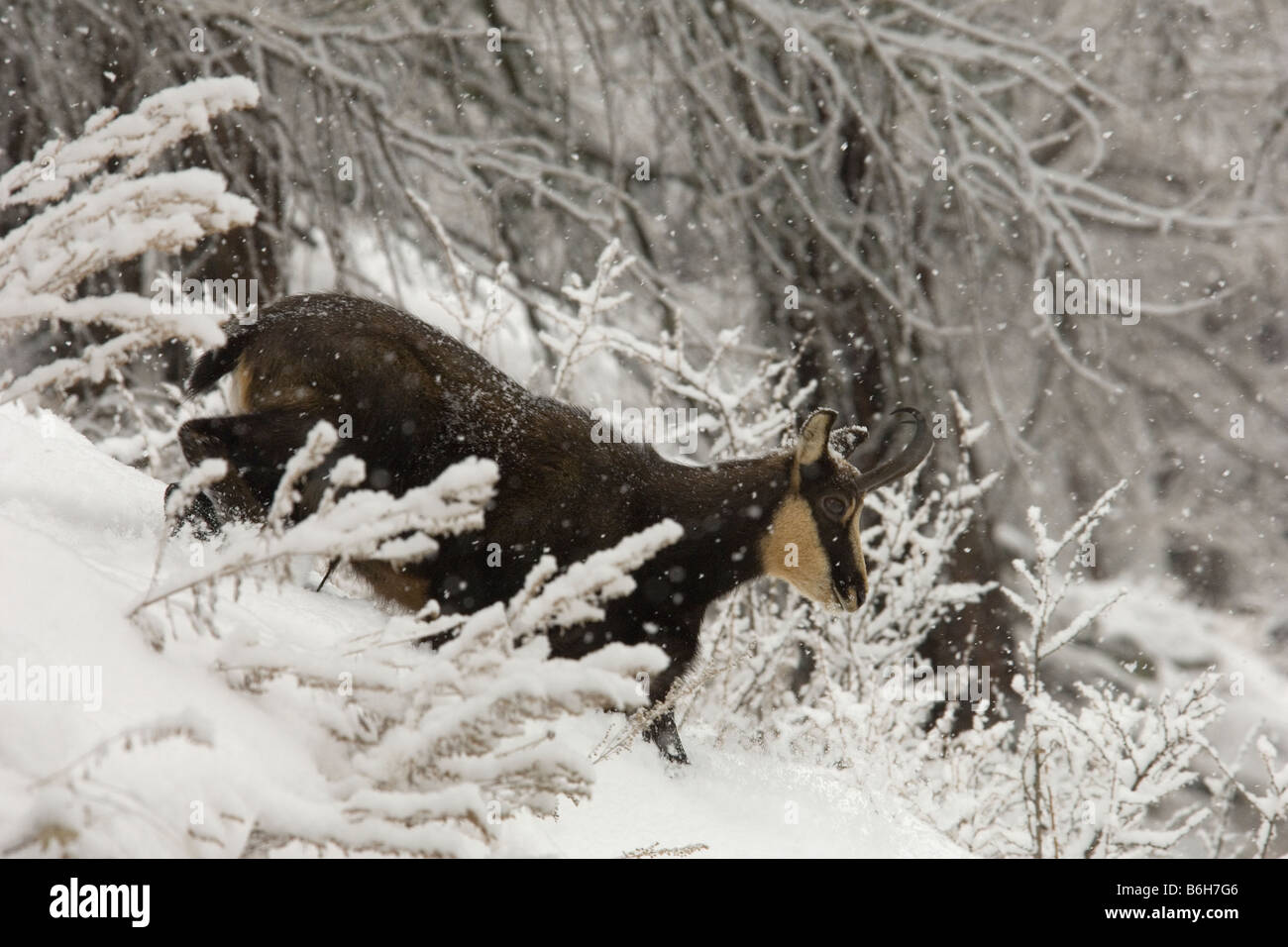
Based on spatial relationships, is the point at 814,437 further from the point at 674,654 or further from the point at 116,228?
the point at 116,228

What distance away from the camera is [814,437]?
4086 mm

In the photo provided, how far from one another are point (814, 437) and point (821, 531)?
35 cm

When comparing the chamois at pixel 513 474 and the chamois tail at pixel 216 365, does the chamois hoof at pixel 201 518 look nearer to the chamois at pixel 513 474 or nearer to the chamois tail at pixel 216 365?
the chamois at pixel 513 474

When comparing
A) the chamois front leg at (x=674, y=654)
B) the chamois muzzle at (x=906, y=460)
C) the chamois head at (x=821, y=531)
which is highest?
the chamois muzzle at (x=906, y=460)

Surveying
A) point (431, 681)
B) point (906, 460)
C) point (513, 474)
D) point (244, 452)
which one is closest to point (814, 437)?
point (906, 460)

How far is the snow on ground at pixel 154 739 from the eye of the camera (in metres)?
1.48

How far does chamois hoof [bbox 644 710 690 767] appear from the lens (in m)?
3.54

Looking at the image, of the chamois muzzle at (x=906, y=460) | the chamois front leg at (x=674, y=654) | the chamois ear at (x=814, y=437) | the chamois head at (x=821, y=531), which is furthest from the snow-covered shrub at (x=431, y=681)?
the chamois muzzle at (x=906, y=460)

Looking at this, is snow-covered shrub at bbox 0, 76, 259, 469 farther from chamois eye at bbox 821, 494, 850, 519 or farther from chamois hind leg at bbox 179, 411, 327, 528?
chamois eye at bbox 821, 494, 850, 519

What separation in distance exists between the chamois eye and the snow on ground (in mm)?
1132

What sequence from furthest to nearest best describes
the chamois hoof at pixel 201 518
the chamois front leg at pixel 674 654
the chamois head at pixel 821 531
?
the chamois head at pixel 821 531 → the chamois front leg at pixel 674 654 → the chamois hoof at pixel 201 518

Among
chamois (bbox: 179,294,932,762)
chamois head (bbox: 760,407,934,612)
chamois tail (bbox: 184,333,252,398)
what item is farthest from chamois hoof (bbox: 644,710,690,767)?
chamois tail (bbox: 184,333,252,398)

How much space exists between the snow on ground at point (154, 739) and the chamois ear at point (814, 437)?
1.25 meters
